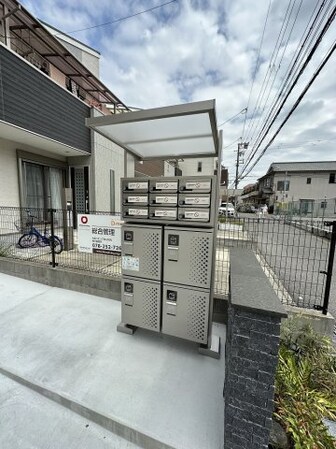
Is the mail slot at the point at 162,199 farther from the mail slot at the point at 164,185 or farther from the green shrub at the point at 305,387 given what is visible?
the green shrub at the point at 305,387

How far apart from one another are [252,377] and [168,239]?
123cm

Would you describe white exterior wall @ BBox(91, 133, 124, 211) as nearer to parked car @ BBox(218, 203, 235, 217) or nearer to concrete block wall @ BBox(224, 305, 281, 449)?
parked car @ BBox(218, 203, 235, 217)

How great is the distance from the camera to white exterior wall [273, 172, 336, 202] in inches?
1209

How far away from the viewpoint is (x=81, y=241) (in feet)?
11.6

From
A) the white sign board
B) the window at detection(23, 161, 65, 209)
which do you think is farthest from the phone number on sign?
the window at detection(23, 161, 65, 209)

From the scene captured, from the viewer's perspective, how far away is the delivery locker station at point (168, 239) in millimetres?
1942

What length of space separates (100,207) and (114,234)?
475cm

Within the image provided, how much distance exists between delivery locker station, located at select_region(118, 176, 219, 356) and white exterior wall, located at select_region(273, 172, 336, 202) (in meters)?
34.7

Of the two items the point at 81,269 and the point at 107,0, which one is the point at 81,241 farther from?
the point at 107,0

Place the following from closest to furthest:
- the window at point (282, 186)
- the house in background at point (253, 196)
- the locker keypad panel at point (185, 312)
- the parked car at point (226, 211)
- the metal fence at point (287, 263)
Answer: the locker keypad panel at point (185, 312) < the metal fence at point (287, 263) < the parked car at point (226, 211) < the window at point (282, 186) < the house in background at point (253, 196)

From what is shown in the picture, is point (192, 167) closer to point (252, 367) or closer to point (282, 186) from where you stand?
point (282, 186)

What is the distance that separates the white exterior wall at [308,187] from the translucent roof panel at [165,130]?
34.0 m

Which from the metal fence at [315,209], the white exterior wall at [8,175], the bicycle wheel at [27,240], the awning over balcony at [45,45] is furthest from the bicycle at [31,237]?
the metal fence at [315,209]

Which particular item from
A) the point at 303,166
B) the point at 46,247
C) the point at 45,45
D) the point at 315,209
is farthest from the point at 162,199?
the point at 303,166
